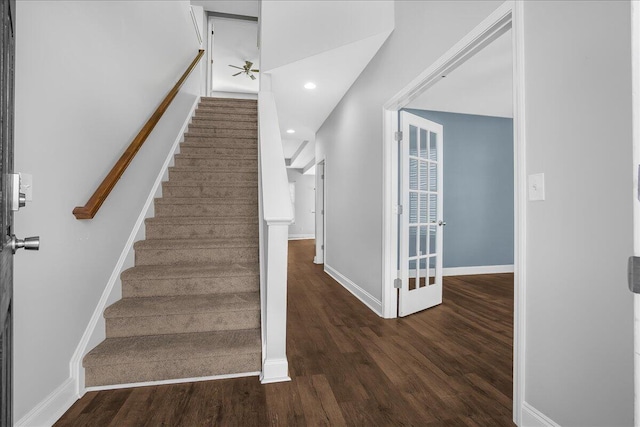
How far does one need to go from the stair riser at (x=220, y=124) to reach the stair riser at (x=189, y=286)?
2525mm

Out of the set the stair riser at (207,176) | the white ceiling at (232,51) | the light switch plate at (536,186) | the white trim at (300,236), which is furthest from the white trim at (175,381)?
Answer: the white trim at (300,236)

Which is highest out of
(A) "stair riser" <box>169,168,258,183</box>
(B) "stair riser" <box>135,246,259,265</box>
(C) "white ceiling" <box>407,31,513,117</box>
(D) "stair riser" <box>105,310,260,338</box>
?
(C) "white ceiling" <box>407,31,513,117</box>

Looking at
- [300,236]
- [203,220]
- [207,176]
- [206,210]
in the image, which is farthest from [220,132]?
[300,236]

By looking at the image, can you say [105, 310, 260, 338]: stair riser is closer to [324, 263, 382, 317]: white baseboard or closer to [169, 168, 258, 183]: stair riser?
[324, 263, 382, 317]: white baseboard

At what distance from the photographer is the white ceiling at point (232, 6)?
5430mm

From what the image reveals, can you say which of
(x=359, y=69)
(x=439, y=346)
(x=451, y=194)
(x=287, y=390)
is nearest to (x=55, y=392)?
(x=287, y=390)

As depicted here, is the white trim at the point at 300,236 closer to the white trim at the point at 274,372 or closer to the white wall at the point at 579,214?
the white trim at the point at 274,372

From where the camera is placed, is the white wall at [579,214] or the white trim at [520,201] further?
the white trim at [520,201]

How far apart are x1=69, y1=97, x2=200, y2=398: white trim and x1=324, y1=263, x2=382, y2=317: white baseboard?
2.17m

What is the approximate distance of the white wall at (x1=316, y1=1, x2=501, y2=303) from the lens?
6.71ft

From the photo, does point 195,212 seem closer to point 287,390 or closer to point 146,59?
point 146,59

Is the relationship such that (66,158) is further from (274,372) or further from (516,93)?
(516,93)

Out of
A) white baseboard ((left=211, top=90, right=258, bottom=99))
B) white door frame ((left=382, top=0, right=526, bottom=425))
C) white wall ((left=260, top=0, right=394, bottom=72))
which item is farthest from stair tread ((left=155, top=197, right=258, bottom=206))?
white baseboard ((left=211, top=90, right=258, bottom=99))

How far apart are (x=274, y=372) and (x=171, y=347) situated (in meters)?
0.61
